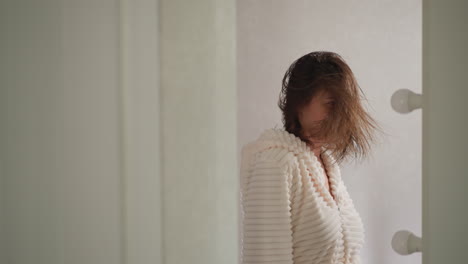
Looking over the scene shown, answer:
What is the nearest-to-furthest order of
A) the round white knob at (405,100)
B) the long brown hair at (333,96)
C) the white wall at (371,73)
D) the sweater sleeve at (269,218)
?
the round white knob at (405,100) → the sweater sleeve at (269,218) → the long brown hair at (333,96) → the white wall at (371,73)

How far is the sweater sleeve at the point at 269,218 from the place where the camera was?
1088 millimetres

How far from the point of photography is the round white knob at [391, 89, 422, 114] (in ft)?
1.74

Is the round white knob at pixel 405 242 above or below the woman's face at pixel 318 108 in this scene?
below

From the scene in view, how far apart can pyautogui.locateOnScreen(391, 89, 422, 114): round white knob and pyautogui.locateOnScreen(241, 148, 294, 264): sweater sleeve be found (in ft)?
1.96

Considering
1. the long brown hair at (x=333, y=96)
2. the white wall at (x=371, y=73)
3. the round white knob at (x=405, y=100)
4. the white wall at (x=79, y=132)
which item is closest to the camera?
the white wall at (x=79, y=132)

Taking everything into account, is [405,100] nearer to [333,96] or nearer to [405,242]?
[405,242]

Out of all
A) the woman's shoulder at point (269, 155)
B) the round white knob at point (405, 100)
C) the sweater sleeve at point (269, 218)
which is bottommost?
the sweater sleeve at point (269, 218)

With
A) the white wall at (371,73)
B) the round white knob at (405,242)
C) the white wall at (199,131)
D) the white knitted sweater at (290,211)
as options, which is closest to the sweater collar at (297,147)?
the white knitted sweater at (290,211)

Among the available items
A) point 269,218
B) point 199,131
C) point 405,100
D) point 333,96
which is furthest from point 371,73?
point 199,131

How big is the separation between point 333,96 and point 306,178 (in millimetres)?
246

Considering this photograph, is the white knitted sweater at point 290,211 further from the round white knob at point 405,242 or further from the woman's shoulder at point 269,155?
the round white knob at point 405,242

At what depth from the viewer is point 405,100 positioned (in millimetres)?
536

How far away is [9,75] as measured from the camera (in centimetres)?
28

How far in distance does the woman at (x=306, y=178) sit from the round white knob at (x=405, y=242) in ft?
1.82
